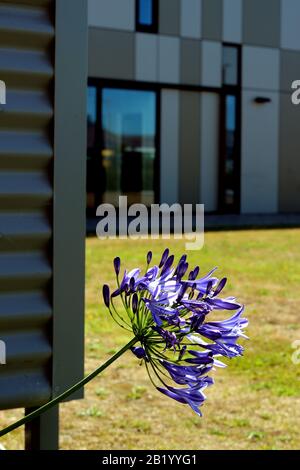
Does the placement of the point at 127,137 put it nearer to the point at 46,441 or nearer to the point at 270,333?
the point at 270,333

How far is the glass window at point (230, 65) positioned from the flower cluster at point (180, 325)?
18.7 meters

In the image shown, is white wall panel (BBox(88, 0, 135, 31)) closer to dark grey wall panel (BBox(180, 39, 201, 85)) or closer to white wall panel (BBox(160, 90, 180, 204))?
dark grey wall panel (BBox(180, 39, 201, 85))

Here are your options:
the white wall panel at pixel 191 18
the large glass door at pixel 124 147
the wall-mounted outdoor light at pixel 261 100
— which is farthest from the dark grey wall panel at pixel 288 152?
the large glass door at pixel 124 147

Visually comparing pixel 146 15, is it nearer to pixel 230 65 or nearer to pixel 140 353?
pixel 230 65

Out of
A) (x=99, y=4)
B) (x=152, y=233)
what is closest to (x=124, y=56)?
(x=99, y=4)

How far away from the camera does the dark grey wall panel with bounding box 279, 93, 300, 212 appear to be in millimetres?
20141

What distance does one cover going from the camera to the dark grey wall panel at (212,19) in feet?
60.8

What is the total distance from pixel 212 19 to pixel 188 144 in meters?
3.35

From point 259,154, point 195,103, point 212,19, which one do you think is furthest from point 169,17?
point 259,154

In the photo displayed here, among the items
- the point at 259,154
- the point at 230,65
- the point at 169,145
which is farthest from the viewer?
the point at 259,154

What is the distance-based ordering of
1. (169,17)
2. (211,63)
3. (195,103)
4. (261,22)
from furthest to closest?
(261,22)
(211,63)
(195,103)
(169,17)

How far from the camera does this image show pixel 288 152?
2019 cm

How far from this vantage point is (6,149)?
2.15m

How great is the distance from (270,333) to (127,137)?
521 inches
